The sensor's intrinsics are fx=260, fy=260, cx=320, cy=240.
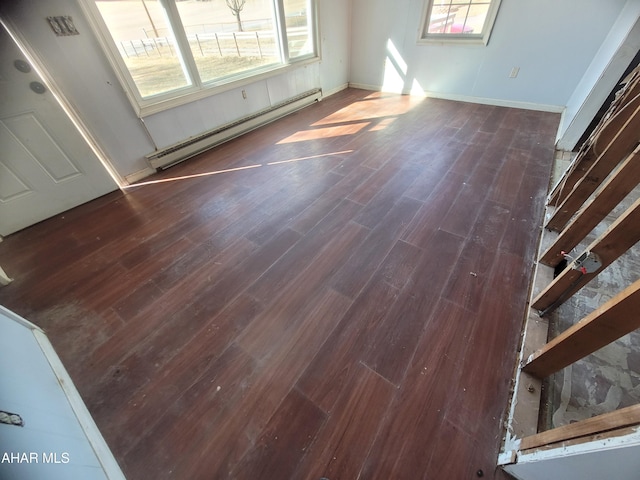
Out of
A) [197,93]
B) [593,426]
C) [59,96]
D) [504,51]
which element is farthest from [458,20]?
[593,426]

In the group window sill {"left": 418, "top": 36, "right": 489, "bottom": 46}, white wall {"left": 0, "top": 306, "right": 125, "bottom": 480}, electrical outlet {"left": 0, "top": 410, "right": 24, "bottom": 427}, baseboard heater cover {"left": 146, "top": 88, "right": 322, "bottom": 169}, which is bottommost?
baseboard heater cover {"left": 146, "top": 88, "right": 322, "bottom": 169}

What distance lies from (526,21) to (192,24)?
379cm

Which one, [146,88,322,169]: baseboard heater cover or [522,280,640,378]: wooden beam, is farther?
[146,88,322,169]: baseboard heater cover

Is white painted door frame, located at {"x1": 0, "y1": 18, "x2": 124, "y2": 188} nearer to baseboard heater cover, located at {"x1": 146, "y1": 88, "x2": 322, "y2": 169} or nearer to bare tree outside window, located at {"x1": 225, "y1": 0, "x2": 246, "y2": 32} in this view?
baseboard heater cover, located at {"x1": 146, "y1": 88, "x2": 322, "y2": 169}

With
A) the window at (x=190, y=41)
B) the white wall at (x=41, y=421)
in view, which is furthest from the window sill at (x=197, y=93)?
the white wall at (x=41, y=421)

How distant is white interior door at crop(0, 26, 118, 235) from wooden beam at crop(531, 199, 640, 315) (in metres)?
3.21

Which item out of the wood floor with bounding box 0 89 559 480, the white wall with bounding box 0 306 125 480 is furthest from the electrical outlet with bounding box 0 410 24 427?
the wood floor with bounding box 0 89 559 480

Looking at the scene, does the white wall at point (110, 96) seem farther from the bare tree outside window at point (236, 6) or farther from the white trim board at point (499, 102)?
the white trim board at point (499, 102)

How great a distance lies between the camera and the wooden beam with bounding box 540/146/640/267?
0.99 metres

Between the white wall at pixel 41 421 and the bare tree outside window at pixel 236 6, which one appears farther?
the bare tree outside window at pixel 236 6

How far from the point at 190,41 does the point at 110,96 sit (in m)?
0.94

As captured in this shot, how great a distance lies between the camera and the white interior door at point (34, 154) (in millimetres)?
1728

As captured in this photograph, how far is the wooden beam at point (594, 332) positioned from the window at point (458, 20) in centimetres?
411

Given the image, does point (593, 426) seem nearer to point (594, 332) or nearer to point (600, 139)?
point (594, 332)
